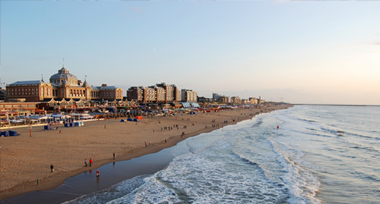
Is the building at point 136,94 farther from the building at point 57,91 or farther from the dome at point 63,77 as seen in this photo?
the dome at point 63,77

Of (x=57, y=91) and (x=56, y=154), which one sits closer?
(x=56, y=154)

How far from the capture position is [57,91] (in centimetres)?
8650

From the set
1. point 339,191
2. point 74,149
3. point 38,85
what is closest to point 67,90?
point 38,85

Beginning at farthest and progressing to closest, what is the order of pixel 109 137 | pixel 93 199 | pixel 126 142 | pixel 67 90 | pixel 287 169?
pixel 67 90
pixel 109 137
pixel 126 142
pixel 287 169
pixel 93 199

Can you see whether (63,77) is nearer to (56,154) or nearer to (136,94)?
(136,94)

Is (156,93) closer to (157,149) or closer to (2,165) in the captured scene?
(157,149)

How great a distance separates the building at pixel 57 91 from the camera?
76438 mm

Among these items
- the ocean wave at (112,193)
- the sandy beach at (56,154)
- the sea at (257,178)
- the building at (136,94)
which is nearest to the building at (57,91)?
the building at (136,94)

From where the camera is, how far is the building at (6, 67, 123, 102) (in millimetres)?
76438

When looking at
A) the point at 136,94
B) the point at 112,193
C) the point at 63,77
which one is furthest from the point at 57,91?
the point at 112,193

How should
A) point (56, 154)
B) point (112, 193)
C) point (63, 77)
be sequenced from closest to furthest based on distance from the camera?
point (112, 193), point (56, 154), point (63, 77)

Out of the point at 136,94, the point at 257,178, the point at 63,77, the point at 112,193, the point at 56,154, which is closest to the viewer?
the point at 112,193

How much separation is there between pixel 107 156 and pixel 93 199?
9.25m

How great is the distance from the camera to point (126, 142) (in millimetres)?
30031
